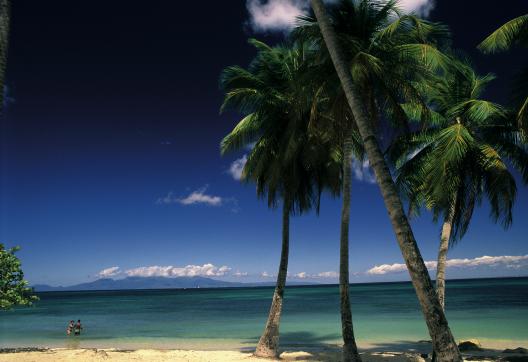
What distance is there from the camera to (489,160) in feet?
39.1

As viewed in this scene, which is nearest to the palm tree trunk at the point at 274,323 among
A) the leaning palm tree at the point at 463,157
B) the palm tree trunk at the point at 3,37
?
the leaning palm tree at the point at 463,157

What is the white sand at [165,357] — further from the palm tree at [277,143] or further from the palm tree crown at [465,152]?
the palm tree crown at [465,152]

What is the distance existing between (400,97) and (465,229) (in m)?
4.74

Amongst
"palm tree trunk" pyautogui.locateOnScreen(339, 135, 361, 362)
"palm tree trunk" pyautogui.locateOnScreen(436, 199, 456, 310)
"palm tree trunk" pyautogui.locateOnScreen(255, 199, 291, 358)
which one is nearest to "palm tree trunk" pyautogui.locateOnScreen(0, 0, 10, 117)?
"palm tree trunk" pyautogui.locateOnScreen(339, 135, 361, 362)

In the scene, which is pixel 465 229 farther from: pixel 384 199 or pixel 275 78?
pixel 275 78

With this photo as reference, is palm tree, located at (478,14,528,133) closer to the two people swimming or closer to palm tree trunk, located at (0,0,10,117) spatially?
palm tree trunk, located at (0,0,10,117)

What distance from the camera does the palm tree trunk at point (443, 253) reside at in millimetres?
11969

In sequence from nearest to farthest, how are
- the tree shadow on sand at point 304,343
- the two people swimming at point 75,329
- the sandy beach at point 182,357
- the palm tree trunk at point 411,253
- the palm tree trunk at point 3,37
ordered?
the palm tree trunk at point 3,37 → the palm tree trunk at point 411,253 → the sandy beach at point 182,357 → the tree shadow on sand at point 304,343 → the two people swimming at point 75,329

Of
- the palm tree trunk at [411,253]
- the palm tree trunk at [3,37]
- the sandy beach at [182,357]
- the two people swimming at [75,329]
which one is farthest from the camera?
the two people swimming at [75,329]

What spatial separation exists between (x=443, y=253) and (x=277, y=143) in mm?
6586

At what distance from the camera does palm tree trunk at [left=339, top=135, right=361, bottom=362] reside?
464 inches

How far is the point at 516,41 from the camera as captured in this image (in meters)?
11.3

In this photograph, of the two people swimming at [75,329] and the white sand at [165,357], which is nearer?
the white sand at [165,357]

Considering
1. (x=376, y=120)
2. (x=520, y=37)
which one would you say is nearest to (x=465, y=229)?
(x=376, y=120)
